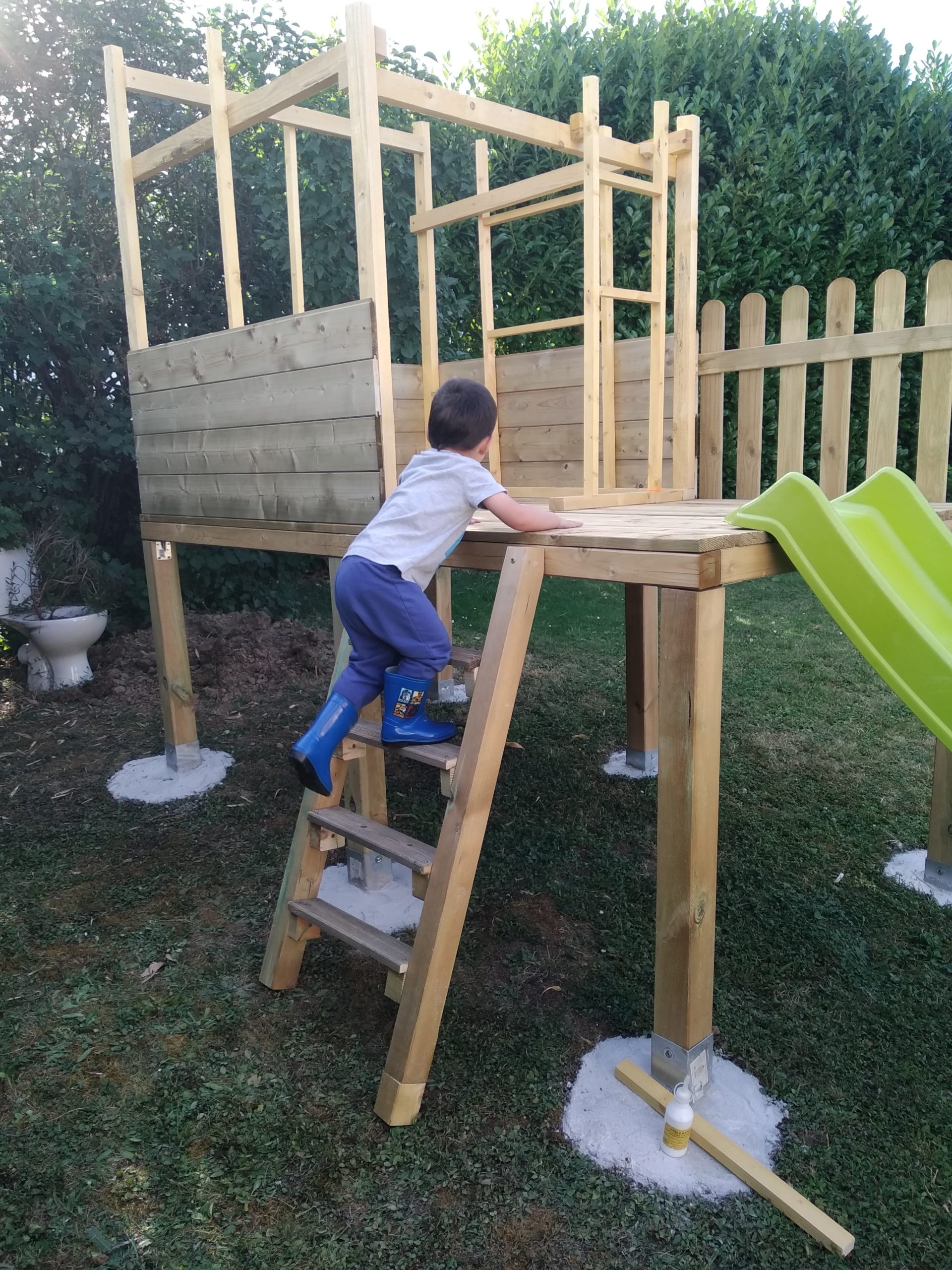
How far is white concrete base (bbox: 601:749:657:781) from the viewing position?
14.2 ft

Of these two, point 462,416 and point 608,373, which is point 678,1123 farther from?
point 608,373

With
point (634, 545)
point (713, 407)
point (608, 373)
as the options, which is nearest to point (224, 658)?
point (608, 373)

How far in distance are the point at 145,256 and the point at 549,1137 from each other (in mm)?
6061

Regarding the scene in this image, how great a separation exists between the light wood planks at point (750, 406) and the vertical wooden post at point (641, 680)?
922mm

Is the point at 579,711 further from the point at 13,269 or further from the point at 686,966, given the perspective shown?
the point at 13,269

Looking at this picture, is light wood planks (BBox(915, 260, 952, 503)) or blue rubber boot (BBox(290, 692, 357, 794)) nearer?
blue rubber boot (BBox(290, 692, 357, 794))

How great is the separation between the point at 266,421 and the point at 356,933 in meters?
2.02

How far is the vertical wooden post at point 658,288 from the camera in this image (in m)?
3.65

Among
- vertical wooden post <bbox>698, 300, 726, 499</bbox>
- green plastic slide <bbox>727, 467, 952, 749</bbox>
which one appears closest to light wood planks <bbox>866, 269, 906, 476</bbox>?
vertical wooden post <bbox>698, 300, 726, 499</bbox>

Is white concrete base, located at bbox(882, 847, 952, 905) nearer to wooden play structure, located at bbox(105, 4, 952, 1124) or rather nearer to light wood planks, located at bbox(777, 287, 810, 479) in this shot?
wooden play structure, located at bbox(105, 4, 952, 1124)

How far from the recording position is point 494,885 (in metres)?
3.38

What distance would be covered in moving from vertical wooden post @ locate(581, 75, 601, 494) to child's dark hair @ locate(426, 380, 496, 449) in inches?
31.8

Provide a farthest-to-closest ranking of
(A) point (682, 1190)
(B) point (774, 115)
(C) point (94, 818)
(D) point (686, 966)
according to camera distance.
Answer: (B) point (774, 115) < (C) point (94, 818) < (D) point (686, 966) < (A) point (682, 1190)

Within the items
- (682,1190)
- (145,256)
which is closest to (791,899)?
(682,1190)
